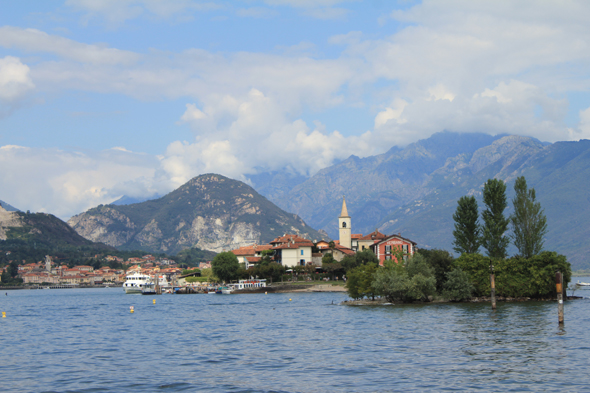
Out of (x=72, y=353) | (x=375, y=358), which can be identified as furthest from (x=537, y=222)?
(x=72, y=353)

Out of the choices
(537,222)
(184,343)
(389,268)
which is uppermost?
(537,222)

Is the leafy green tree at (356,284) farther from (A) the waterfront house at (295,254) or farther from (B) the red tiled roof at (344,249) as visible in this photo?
(B) the red tiled roof at (344,249)

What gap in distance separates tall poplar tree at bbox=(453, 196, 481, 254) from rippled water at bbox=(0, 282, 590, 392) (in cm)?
2599

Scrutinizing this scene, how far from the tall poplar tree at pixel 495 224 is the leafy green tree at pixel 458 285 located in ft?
32.8

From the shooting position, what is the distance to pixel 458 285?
272 feet

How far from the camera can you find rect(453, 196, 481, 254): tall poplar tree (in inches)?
3669

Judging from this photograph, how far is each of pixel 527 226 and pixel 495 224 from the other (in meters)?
5.97

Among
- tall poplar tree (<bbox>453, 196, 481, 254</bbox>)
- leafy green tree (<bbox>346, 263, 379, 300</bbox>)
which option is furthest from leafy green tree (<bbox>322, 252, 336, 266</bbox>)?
tall poplar tree (<bbox>453, 196, 481, 254</bbox>)

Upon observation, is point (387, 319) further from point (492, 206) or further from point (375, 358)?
point (492, 206)

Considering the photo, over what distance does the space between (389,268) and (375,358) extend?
47.0 meters

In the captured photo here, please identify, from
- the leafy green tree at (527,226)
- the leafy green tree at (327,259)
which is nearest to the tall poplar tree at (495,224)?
the leafy green tree at (527,226)

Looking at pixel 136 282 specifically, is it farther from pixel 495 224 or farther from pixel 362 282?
Result: pixel 495 224

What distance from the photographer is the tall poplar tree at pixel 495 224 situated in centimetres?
9019

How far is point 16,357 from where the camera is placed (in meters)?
41.4
